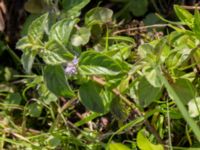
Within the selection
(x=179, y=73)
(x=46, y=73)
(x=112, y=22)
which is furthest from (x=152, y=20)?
(x=46, y=73)

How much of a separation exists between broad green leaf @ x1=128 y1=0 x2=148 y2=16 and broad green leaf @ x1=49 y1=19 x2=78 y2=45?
0.36 m

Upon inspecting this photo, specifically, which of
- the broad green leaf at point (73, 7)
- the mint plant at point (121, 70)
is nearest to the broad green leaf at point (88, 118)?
the mint plant at point (121, 70)

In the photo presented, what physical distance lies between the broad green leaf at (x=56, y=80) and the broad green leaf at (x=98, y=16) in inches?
10.0

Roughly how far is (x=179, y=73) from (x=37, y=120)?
533mm

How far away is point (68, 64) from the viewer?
132cm

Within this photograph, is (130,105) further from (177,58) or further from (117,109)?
(177,58)

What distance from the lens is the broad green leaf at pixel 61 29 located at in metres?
1.37

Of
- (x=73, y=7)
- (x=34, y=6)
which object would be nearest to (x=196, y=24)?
(x=73, y=7)

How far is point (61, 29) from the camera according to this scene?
4.51 feet

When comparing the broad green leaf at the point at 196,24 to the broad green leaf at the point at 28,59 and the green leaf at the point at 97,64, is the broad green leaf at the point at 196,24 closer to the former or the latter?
the green leaf at the point at 97,64

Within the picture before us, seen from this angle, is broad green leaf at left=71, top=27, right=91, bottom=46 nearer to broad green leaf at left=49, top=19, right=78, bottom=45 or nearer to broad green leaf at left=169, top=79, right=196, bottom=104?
broad green leaf at left=49, top=19, right=78, bottom=45

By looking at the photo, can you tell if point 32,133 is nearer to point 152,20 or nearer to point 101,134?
point 101,134

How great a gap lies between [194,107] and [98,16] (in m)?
0.44

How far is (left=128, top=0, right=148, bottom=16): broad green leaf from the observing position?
168 cm
